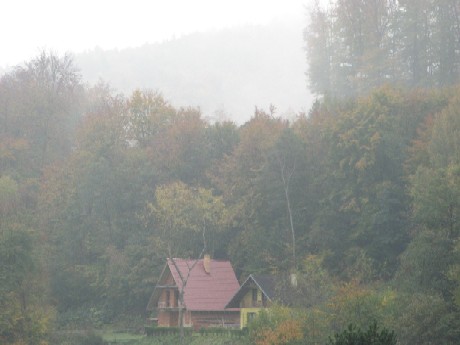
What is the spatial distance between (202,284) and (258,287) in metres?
7.01

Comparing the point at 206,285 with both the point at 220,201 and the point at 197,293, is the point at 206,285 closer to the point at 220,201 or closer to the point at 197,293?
the point at 197,293

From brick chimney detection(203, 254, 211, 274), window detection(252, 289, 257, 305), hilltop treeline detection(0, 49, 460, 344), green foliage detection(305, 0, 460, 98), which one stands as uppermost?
green foliage detection(305, 0, 460, 98)

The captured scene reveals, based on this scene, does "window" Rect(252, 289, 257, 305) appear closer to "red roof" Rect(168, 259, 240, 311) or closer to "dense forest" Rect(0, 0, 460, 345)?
"red roof" Rect(168, 259, 240, 311)

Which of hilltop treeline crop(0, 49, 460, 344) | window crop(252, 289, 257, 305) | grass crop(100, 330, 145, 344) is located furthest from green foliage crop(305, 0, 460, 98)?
grass crop(100, 330, 145, 344)

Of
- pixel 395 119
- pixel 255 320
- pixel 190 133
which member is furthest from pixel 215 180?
pixel 255 320

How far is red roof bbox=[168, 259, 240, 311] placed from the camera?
216 ft

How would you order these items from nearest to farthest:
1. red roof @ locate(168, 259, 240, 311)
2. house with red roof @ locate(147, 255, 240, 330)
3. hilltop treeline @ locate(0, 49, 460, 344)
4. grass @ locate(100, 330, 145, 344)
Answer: hilltop treeline @ locate(0, 49, 460, 344)
grass @ locate(100, 330, 145, 344)
house with red roof @ locate(147, 255, 240, 330)
red roof @ locate(168, 259, 240, 311)

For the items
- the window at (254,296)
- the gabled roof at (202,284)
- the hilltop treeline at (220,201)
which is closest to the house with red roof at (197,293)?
the gabled roof at (202,284)

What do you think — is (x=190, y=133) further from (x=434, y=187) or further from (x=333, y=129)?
(x=434, y=187)

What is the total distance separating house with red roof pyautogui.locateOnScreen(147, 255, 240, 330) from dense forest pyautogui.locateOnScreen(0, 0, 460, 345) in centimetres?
222

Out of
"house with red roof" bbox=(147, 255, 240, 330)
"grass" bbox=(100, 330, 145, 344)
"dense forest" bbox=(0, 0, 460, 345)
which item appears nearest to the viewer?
"dense forest" bbox=(0, 0, 460, 345)

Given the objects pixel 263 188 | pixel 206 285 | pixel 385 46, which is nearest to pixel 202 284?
pixel 206 285

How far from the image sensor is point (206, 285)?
67125 millimetres

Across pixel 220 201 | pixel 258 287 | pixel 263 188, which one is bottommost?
pixel 258 287
